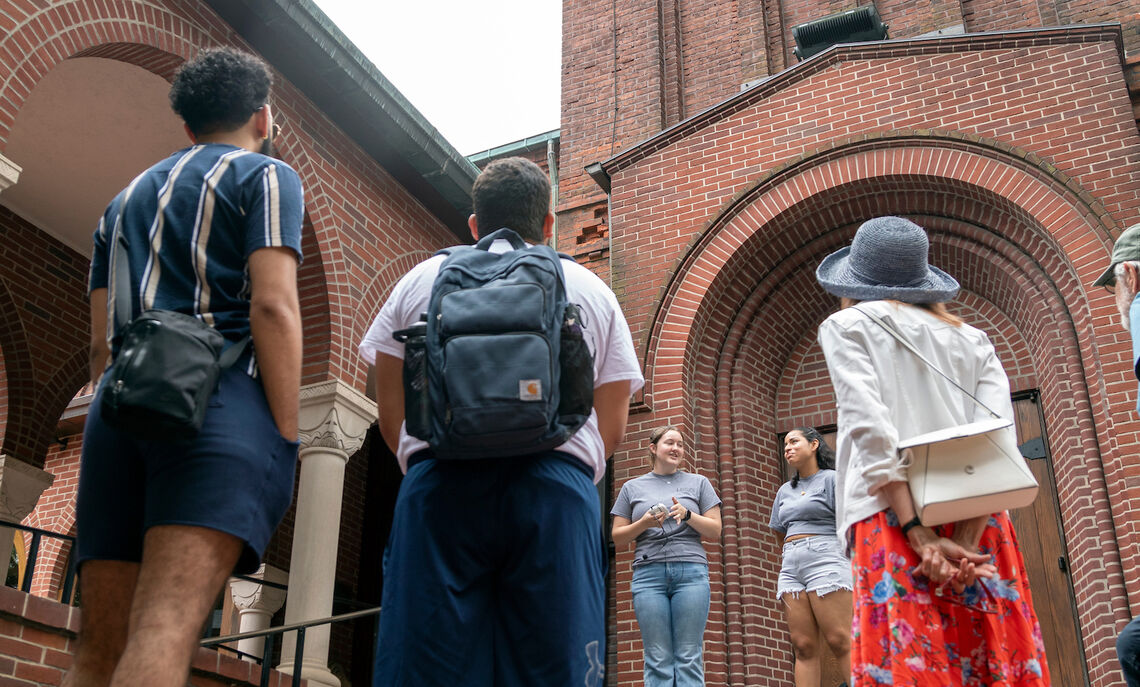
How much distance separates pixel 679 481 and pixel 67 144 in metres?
7.02

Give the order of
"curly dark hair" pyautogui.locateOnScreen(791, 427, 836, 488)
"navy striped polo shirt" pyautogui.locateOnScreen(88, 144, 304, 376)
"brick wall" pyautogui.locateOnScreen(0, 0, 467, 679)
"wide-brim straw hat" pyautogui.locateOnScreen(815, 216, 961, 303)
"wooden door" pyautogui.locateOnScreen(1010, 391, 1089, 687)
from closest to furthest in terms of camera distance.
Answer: "navy striped polo shirt" pyautogui.locateOnScreen(88, 144, 304, 376) → "wide-brim straw hat" pyautogui.locateOnScreen(815, 216, 961, 303) → "curly dark hair" pyautogui.locateOnScreen(791, 427, 836, 488) → "brick wall" pyautogui.locateOnScreen(0, 0, 467, 679) → "wooden door" pyautogui.locateOnScreen(1010, 391, 1089, 687)

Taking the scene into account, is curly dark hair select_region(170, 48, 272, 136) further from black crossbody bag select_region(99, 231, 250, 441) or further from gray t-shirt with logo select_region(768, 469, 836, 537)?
gray t-shirt with logo select_region(768, 469, 836, 537)

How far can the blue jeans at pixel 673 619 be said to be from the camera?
566cm

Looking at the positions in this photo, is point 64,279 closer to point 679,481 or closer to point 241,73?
point 679,481

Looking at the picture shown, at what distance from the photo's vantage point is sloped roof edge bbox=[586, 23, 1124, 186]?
8.62 m

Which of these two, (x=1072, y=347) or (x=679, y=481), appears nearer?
(x=679, y=481)

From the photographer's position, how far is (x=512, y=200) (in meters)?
2.57

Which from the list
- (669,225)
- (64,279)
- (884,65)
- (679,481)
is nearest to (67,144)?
(64,279)

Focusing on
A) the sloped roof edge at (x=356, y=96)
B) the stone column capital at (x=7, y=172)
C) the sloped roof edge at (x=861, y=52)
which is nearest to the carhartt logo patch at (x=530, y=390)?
the stone column capital at (x=7, y=172)

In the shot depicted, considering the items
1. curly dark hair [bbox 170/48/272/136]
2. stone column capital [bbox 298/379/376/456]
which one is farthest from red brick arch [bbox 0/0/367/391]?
curly dark hair [bbox 170/48/272/136]

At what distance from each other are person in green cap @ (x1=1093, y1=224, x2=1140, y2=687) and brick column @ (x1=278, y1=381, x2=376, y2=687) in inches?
211

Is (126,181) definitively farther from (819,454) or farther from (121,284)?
(121,284)

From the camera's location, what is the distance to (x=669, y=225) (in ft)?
31.5

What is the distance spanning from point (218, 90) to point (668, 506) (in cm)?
422
